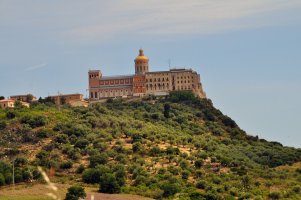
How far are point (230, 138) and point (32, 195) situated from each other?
54617 mm

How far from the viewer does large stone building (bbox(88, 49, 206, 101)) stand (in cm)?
12169

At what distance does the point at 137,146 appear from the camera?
79.8 m

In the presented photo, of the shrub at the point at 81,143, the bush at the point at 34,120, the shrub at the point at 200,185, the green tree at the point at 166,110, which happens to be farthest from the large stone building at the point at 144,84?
the shrub at the point at 200,185

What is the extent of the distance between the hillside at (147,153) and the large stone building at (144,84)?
8.10 meters

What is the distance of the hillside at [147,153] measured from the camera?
63938 millimetres

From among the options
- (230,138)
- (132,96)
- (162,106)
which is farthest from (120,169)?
(132,96)

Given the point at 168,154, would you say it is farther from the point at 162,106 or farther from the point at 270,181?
the point at 162,106

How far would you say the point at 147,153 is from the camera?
79.0 meters

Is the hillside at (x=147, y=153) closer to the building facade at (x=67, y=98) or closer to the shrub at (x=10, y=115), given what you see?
the shrub at (x=10, y=115)

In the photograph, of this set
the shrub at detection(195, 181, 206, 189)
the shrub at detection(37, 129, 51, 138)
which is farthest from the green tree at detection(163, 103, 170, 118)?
the shrub at detection(195, 181, 206, 189)

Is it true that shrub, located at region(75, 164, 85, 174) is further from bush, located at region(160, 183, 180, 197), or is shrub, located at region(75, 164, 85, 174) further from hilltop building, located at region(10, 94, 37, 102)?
hilltop building, located at region(10, 94, 37, 102)

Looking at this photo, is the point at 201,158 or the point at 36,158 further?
the point at 201,158

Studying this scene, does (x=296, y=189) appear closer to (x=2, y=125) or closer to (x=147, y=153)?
(x=147, y=153)

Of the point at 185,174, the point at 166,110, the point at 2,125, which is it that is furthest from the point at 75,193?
the point at 166,110
